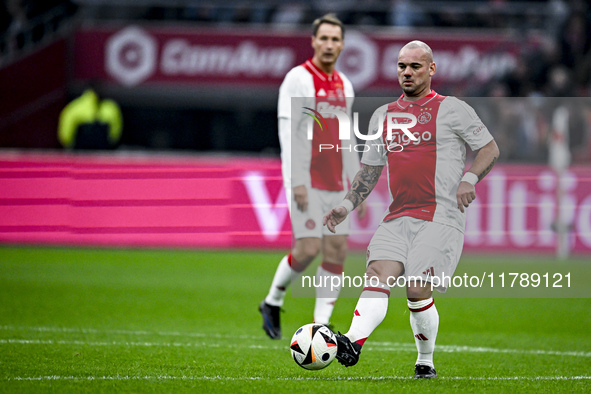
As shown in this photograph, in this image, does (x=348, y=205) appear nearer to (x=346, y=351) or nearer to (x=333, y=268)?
(x=346, y=351)

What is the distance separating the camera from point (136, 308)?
8.77 m

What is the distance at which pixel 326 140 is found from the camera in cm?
714

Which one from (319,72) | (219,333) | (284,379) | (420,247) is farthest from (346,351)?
(319,72)

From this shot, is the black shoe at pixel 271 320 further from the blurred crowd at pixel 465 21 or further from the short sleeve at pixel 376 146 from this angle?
the blurred crowd at pixel 465 21

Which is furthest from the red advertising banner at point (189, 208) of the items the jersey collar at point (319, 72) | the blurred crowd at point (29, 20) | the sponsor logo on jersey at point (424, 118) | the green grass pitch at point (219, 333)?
the sponsor logo on jersey at point (424, 118)

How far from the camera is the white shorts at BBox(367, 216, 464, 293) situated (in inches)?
201

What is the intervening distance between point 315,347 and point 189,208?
27.4ft

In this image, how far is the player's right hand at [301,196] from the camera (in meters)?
6.88

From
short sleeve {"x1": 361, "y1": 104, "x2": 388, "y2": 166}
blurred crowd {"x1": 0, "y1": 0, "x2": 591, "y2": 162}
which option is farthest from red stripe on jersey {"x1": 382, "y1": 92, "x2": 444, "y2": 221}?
blurred crowd {"x1": 0, "y1": 0, "x2": 591, "y2": 162}

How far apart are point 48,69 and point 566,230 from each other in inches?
442

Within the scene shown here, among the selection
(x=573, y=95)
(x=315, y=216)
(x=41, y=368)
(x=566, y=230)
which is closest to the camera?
(x=41, y=368)

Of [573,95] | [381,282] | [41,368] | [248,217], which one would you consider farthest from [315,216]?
[573,95]

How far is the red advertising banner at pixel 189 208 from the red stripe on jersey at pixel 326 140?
598 cm

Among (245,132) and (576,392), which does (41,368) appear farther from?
(245,132)
